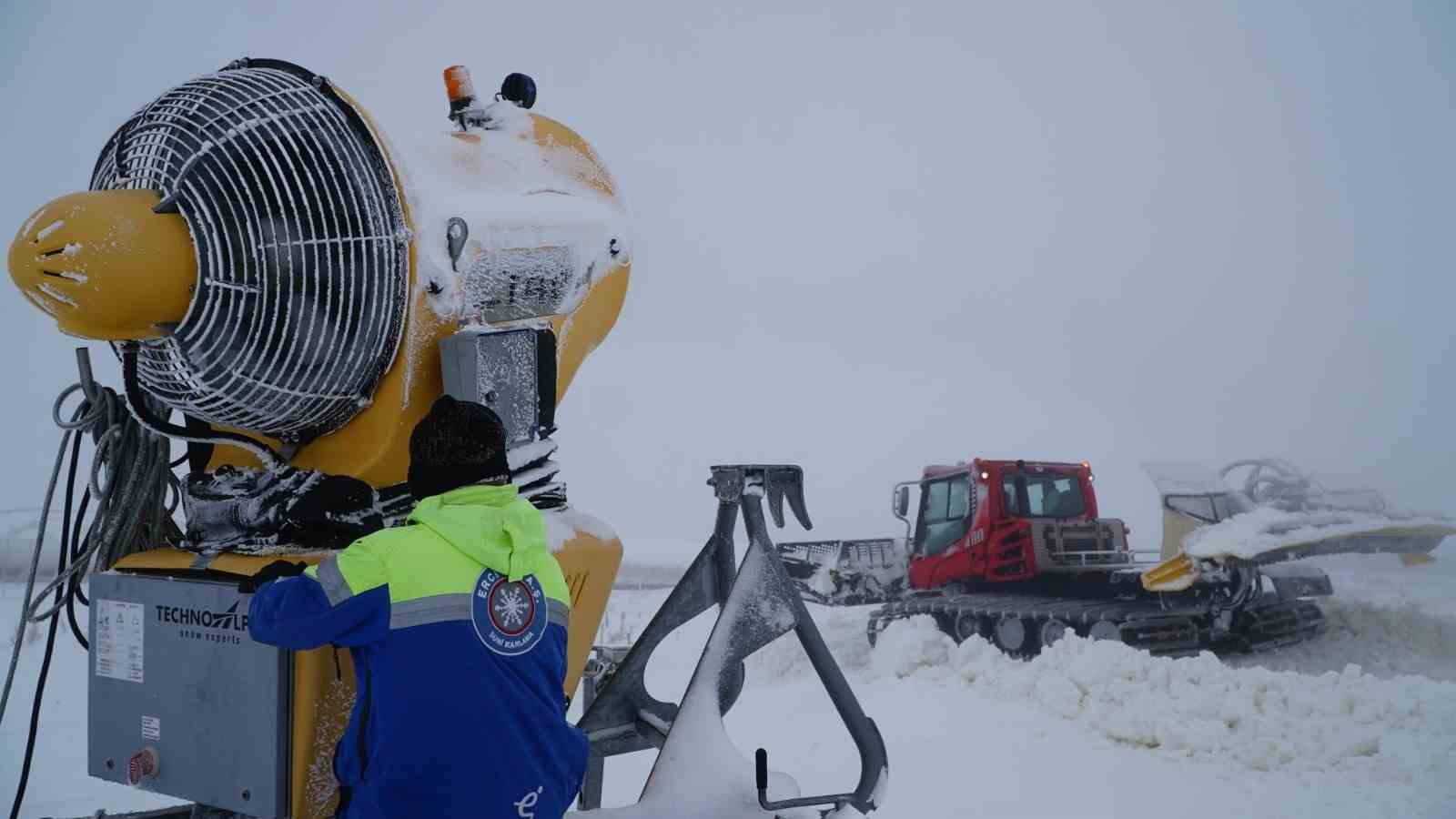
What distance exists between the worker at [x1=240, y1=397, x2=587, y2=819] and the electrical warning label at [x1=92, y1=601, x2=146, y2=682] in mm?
709

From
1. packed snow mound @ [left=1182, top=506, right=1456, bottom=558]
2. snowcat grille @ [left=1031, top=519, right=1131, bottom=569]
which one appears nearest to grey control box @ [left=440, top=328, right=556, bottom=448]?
packed snow mound @ [left=1182, top=506, right=1456, bottom=558]

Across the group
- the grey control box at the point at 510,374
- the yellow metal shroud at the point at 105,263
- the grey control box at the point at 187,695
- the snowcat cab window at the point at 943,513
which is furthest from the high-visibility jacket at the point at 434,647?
the snowcat cab window at the point at 943,513

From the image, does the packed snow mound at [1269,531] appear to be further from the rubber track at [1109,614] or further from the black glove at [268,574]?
the black glove at [268,574]

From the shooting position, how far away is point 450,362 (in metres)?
2.64

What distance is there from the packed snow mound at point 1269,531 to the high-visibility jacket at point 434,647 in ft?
24.9

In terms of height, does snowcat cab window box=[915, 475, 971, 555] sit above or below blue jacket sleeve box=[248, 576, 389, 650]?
below

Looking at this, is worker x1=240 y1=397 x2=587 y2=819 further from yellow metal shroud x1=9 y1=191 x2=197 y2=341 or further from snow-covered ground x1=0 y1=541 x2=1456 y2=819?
snow-covered ground x1=0 y1=541 x2=1456 y2=819

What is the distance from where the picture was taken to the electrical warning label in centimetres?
262

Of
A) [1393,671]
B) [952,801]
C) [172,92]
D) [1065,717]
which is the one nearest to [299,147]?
[172,92]

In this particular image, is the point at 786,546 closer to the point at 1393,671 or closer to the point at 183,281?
the point at 1393,671

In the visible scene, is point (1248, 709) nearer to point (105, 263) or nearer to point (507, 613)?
point (507, 613)

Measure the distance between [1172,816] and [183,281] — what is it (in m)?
4.42

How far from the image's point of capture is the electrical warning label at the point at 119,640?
2.62m

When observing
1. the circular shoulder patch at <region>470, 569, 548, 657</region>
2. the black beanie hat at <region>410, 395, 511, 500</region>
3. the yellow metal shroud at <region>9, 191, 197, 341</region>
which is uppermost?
the yellow metal shroud at <region>9, 191, 197, 341</region>
